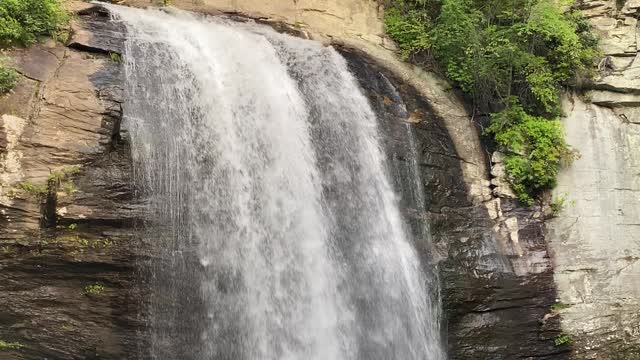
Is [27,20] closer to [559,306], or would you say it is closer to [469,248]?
[469,248]

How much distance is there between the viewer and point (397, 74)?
10.4 metres

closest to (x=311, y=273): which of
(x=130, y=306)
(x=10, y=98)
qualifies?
(x=130, y=306)

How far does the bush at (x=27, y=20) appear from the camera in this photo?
22.2 feet

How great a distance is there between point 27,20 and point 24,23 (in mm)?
56

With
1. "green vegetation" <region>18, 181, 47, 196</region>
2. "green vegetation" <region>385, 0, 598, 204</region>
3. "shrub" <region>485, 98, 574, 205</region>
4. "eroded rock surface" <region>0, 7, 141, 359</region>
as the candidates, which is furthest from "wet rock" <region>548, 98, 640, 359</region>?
"green vegetation" <region>18, 181, 47, 196</region>

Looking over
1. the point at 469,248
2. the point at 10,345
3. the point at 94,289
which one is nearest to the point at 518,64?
the point at 469,248

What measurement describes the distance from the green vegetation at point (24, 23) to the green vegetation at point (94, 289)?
2297 mm

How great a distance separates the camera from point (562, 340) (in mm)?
9117

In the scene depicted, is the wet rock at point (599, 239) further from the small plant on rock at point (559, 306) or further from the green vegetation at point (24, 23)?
the green vegetation at point (24, 23)

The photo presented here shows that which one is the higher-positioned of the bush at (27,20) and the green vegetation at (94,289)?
the bush at (27,20)

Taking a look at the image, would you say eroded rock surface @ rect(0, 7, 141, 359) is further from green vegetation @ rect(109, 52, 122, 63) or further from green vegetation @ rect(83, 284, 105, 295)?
green vegetation @ rect(109, 52, 122, 63)

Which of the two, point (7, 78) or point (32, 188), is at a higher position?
point (7, 78)

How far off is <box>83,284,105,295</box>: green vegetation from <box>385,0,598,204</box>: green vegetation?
6.57 meters

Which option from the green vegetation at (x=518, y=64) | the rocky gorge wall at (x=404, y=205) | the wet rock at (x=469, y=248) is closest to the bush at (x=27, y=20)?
the rocky gorge wall at (x=404, y=205)
